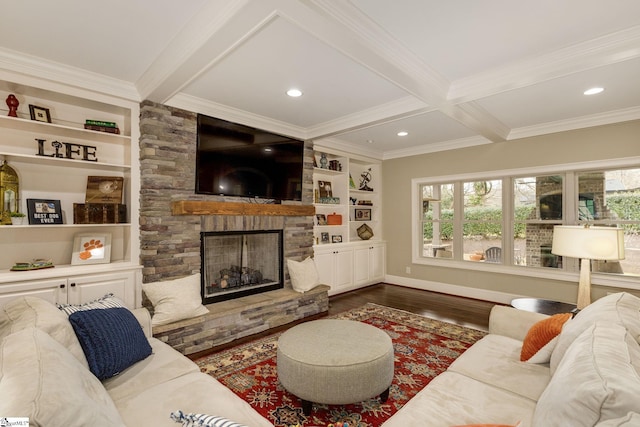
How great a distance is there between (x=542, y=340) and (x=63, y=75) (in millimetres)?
3996

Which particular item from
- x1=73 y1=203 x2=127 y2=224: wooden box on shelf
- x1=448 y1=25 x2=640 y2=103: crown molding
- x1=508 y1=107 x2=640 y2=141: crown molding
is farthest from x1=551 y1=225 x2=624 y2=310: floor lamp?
x1=73 y1=203 x2=127 y2=224: wooden box on shelf

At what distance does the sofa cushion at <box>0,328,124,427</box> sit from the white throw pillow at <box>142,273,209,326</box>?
171cm

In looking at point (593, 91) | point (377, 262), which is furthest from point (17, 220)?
point (593, 91)

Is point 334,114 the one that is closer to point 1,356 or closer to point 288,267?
point 288,267

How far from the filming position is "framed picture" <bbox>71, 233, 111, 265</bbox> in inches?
115

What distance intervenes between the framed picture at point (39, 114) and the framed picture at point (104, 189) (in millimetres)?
588

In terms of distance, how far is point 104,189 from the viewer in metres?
3.13

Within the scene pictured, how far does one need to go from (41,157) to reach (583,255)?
449 cm

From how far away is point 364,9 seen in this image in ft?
6.25

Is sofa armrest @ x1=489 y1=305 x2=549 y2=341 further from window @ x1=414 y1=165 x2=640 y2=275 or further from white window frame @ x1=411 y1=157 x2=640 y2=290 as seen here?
window @ x1=414 y1=165 x2=640 y2=275

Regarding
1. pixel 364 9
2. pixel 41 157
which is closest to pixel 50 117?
pixel 41 157

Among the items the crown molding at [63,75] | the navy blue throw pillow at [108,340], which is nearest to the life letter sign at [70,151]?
the crown molding at [63,75]

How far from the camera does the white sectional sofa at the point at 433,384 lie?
853 millimetres

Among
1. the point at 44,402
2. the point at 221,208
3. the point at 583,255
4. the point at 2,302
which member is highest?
the point at 221,208
